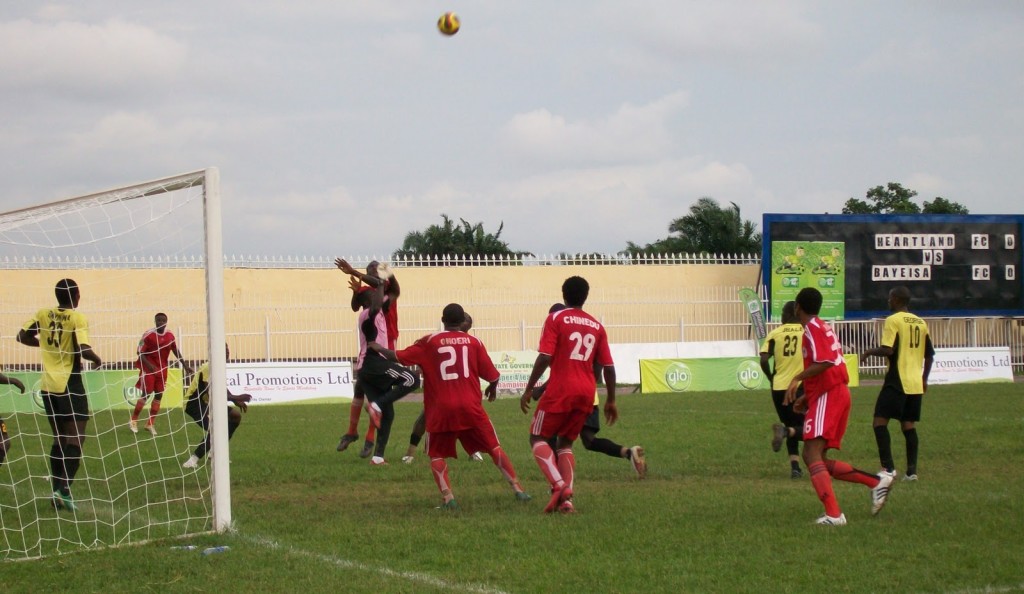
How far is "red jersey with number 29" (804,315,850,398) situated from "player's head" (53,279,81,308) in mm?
6219

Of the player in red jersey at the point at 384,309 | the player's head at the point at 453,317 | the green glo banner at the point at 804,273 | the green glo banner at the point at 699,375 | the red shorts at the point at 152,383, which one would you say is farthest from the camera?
the green glo banner at the point at 804,273

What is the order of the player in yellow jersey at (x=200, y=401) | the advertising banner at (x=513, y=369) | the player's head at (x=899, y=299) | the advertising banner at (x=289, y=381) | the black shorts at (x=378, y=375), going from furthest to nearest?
the advertising banner at (x=513, y=369) < the advertising banner at (x=289, y=381) < the black shorts at (x=378, y=375) < the player in yellow jersey at (x=200, y=401) < the player's head at (x=899, y=299)

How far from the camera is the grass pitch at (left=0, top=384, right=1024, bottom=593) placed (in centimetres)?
645

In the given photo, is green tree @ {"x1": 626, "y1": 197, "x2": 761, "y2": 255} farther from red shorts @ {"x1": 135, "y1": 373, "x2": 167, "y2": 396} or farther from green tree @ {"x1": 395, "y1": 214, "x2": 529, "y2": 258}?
red shorts @ {"x1": 135, "y1": 373, "x2": 167, "y2": 396}

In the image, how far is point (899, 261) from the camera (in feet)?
105

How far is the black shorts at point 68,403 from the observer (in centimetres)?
938

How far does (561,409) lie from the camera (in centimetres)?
897

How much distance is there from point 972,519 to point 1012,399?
577 inches

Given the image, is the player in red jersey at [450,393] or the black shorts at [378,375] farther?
the black shorts at [378,375]

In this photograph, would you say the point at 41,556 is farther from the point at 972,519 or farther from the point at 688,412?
the point at 688,412

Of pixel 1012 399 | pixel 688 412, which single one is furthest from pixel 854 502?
pixel 1012 399

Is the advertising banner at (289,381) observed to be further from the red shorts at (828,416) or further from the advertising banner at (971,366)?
the red shorts at (828,416)

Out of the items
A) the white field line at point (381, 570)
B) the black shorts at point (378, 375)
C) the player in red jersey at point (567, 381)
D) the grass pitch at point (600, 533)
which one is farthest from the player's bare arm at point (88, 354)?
the black shorts at point (378, 375)

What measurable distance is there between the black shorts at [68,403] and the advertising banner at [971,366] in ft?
77.4
